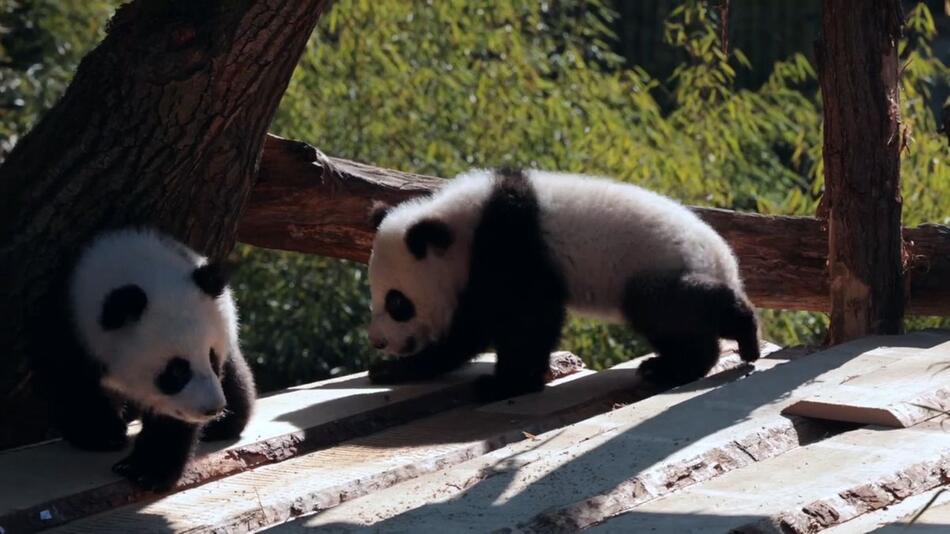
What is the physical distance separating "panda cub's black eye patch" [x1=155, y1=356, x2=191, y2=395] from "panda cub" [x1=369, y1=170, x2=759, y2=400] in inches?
53.6

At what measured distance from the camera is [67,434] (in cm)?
425

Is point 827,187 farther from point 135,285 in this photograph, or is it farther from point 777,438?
point 135,285

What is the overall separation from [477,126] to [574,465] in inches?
203

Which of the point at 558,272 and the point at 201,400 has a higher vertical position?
the point at 558,272

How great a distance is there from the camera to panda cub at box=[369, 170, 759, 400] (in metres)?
5.01

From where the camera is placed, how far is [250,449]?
4223 millimetres

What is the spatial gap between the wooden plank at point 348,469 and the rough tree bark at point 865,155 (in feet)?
3.20

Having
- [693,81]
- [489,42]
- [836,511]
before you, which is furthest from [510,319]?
[693,81]

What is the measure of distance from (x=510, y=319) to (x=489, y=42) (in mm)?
4124

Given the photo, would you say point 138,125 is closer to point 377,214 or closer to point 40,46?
point 377,214

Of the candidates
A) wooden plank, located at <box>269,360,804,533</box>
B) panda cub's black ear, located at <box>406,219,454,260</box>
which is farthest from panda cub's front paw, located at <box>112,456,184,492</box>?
panda cub's black ear, located at <box>406,219,454,260</box>

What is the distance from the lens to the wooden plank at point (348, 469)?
358 centimetres

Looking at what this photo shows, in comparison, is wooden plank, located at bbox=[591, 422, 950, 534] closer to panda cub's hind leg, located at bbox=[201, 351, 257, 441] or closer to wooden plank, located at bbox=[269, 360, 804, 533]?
wooden plank, located at bbox=[269, 360, 804, 533]

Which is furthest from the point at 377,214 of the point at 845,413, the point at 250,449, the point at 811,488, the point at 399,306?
the point at 811,488
